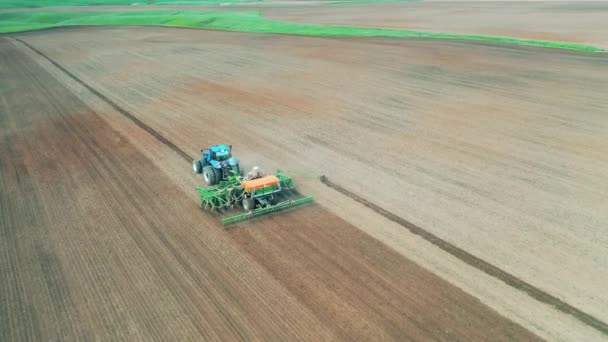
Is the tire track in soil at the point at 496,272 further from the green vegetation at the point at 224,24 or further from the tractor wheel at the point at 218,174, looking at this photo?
the green vegetation at the point at 224,24

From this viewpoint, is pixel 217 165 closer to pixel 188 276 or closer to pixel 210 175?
pixel 210 175

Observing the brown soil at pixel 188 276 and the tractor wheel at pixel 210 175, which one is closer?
the brown soil at pixel 188 276

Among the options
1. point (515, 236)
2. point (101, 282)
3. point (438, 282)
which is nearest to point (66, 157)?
point (101, 282)

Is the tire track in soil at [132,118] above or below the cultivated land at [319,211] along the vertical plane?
below

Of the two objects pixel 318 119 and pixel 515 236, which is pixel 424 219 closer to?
pixel 515 236

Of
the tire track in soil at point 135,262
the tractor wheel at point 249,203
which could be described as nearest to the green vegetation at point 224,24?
the tractor wheel at point 249,203

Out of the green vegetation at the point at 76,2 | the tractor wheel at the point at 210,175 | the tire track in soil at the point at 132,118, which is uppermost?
the tractor wheel at the point at 210,175

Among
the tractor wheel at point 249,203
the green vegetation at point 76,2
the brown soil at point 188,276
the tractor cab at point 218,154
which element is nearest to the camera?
the brown soil at point 188,276

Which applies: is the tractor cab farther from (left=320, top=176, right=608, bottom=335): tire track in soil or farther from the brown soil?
(left=320, top=176, right=608, bottom=335): tire track in soil
